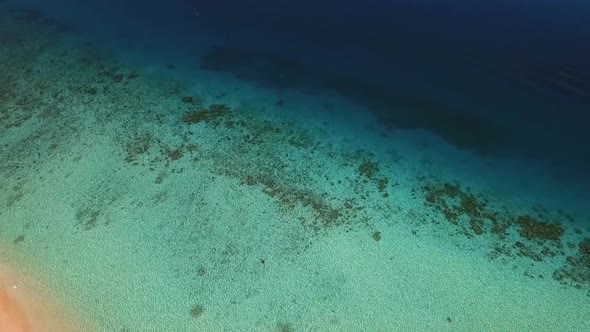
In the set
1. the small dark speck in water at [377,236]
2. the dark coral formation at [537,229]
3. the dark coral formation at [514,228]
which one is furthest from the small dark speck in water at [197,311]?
the dark coral formation at [537,229]

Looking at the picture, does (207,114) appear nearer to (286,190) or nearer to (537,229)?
(286,190)

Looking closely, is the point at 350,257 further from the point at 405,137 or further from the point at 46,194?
the point at 46,194

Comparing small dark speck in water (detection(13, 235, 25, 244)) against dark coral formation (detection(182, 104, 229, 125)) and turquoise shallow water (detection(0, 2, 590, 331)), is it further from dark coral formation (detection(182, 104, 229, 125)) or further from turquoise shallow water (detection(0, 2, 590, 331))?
dark coral formation (detection(182, 104, 229, 125))

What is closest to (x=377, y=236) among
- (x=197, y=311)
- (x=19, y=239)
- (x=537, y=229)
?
(x=537, y=229)

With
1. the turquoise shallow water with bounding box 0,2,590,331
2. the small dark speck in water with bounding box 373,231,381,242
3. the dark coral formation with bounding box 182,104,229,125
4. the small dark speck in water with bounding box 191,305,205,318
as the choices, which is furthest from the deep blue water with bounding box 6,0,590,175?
the small dark speck in water with bounding box 191,305,205,318

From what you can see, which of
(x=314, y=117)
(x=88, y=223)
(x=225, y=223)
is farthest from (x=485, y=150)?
(x=88, y=223)

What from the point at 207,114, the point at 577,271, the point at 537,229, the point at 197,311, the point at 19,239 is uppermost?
the point at 207,114
